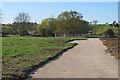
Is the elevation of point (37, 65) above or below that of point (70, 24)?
below

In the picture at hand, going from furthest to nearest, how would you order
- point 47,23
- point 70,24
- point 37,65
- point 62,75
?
point 47,23 < point 70,24 < point 37,65 < point 62,75

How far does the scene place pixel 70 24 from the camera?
157 feet

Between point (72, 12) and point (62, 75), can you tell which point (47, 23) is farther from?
point (62, 75)

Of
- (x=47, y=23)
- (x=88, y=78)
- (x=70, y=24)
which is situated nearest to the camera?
(x=88, y=78)

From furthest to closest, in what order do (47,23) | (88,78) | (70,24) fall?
(47,23)
(70,24)
(88,78)

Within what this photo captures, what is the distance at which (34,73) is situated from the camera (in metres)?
6.39

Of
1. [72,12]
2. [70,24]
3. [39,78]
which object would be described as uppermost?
[72,12]

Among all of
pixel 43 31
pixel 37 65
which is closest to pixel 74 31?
pixel 43 31

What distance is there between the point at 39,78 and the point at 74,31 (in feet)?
141

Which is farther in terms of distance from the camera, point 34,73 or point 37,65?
point 37,65

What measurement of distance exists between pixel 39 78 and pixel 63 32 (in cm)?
4328

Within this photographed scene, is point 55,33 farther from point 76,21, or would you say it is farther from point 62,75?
point 62,75

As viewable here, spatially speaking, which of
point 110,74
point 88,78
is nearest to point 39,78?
point 88,78

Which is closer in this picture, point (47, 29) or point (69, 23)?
point (69, 23)
